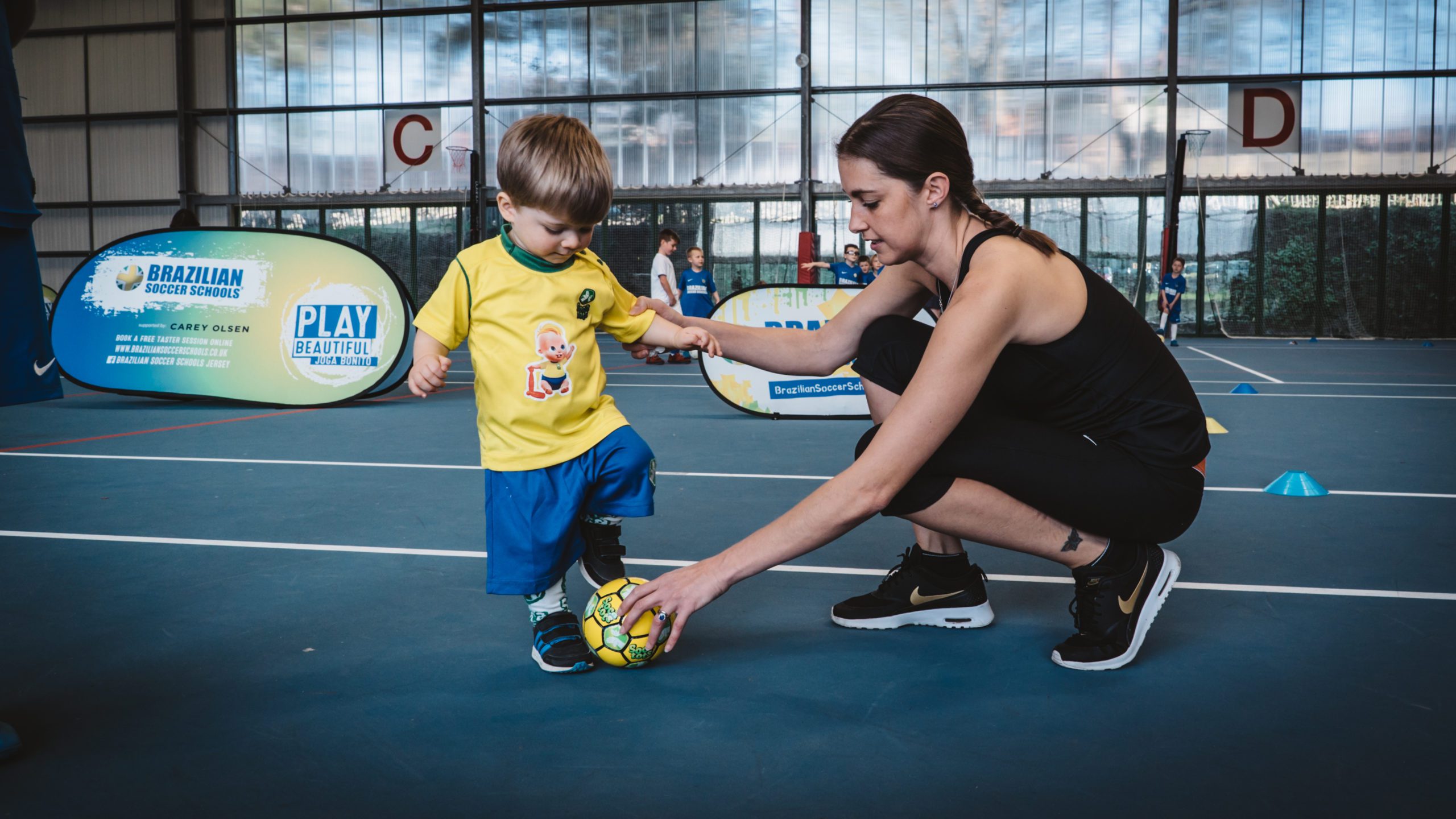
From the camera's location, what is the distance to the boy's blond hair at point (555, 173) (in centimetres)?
207

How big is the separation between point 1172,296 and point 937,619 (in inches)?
591

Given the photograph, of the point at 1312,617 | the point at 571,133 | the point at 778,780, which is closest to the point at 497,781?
the point at 778,780

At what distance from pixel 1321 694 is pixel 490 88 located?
60.8 ft

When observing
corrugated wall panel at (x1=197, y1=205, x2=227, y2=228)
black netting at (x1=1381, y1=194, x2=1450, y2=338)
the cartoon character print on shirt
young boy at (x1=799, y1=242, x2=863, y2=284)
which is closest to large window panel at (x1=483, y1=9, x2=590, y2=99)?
corrugated wall panel at (x1=197, y1=205, x2=227, y2=228)

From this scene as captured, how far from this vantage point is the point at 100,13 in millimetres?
19922

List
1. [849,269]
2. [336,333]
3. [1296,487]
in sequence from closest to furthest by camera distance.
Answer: [1296,487]
[336,333]
[849,269]

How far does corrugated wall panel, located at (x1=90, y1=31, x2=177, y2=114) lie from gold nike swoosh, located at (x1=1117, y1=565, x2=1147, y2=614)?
21.6 m

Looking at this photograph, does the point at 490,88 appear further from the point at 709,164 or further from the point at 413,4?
the point at 709,164

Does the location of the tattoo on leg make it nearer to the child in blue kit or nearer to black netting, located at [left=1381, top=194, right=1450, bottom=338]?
the child in blue kit

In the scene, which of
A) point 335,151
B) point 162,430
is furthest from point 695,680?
point 335,151

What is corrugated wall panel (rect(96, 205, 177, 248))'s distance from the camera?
64.5 ft

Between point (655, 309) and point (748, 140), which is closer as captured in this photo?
point (655, 309)

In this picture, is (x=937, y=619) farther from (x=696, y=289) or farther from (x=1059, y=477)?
(x=696, y=289)

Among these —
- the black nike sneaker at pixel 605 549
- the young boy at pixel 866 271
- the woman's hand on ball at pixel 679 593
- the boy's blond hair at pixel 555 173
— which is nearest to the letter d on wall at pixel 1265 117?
the young boy at pixel 866 271
